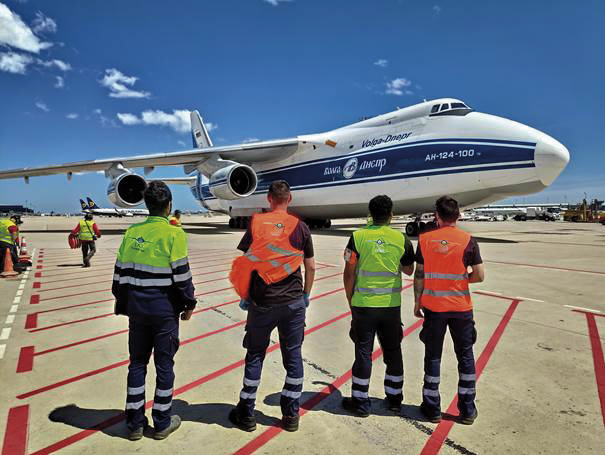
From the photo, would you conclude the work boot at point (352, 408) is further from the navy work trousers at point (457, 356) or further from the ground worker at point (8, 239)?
the ground worker at point (8, 239)

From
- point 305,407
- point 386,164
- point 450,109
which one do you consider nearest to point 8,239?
point 305,407

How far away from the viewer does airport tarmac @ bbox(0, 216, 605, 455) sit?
237 centimetres

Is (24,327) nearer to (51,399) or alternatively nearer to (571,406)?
(51,399)

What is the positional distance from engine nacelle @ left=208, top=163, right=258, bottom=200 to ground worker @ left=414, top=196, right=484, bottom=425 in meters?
14.8

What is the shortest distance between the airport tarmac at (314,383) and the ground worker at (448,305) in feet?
0.60

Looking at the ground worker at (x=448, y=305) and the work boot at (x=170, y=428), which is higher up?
the ground worker at (x=448, y=305)

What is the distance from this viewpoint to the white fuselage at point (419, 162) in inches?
469

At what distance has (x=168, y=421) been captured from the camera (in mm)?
2494

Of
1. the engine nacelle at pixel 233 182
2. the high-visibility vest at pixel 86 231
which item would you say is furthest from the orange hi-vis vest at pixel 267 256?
the engine nacelle at pixel 233 182

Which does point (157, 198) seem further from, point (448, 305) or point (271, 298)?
point (448, 305)

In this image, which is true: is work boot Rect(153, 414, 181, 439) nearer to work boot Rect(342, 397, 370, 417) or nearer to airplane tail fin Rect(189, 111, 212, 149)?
work boot Rect(342, 397, 370, 417)

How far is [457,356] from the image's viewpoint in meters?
2.72

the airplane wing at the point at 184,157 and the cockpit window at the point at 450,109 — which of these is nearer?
the cockpit window at the point at 450,109

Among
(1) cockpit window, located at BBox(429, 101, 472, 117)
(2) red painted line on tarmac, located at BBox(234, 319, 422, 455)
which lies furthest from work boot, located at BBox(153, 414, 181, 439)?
(1) cockpit window, located at BBox(429, 101, 472, 117)
